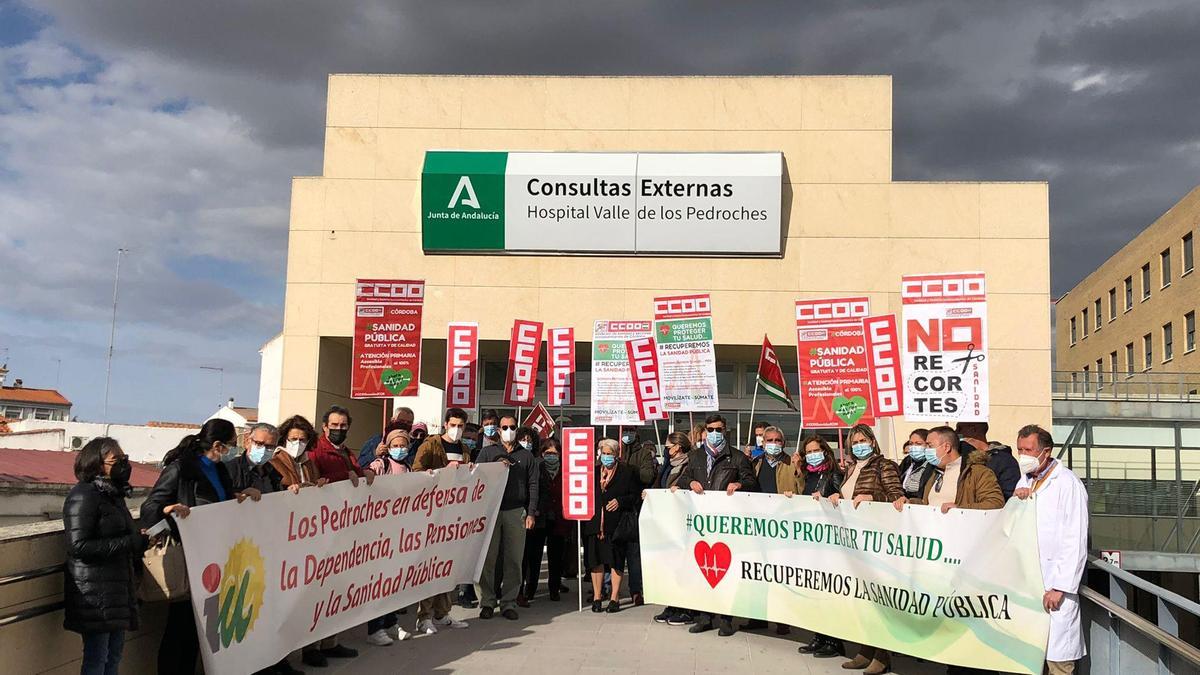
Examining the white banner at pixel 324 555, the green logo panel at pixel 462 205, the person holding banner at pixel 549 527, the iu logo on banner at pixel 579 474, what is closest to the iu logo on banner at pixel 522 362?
the person holding banner at pixel 549 527

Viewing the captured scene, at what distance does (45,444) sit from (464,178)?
3001cm

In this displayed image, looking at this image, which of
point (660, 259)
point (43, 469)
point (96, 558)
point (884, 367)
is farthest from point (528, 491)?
point (43, 469)

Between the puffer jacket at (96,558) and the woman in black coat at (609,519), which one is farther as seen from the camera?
the woman in black coat at (609,519)

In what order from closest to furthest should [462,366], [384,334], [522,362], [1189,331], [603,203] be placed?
1. [384,334]
2. [462,366]
3. [522,362]
4. [603,203]
5. [1189,331]

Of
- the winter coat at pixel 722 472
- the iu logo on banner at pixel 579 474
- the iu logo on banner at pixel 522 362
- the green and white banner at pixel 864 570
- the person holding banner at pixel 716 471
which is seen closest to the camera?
the green and white banner at pixel 864 570

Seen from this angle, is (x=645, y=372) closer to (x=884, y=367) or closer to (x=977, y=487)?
(x=884, y=367)

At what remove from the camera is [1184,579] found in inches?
1026

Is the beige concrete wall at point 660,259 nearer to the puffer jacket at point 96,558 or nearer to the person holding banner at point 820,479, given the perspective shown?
the person holding banner at point 820,479

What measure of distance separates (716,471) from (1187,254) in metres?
39.7

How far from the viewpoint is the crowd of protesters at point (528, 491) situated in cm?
564

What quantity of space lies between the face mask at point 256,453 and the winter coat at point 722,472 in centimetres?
423

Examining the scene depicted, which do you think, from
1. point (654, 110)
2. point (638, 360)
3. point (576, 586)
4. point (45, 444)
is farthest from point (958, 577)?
point (45, 444)

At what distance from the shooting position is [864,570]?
787cm

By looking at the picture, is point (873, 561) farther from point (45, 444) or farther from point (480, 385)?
point (45, 444)
